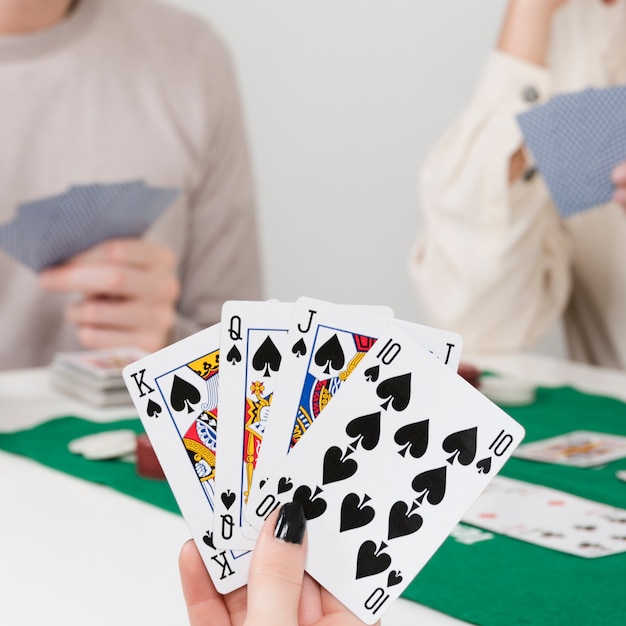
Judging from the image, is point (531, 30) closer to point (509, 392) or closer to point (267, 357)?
point (509, 392)

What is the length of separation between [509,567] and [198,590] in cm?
37

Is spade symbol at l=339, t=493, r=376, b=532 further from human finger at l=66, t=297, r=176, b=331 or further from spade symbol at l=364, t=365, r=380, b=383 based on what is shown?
human finger at l=66, t=297, r=176, b=331

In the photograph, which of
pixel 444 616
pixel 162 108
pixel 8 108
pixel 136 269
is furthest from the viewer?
pixel 162 108

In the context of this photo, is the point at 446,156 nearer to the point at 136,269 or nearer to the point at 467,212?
the point at 467,212

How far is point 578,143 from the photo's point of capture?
2078 millimetres

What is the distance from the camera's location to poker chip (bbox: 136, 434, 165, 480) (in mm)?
1307

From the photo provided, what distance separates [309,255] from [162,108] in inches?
60.2

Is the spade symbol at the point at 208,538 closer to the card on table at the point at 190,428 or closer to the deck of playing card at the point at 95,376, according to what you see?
the card on table at the point at 190,428

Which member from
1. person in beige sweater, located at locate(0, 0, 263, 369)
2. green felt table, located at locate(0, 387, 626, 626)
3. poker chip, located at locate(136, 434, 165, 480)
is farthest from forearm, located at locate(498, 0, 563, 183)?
poker chip, located at locate(136, 434, 165, 480)

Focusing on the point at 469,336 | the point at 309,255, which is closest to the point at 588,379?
the point at 469,336

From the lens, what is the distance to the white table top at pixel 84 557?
935 millimetres

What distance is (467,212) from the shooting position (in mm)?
2490

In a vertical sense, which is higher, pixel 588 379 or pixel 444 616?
pixel 444 616

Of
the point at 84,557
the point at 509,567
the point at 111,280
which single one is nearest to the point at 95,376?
the point at 111,280
